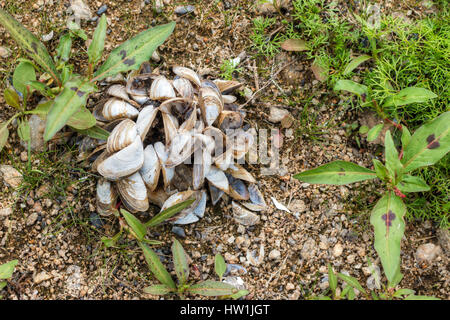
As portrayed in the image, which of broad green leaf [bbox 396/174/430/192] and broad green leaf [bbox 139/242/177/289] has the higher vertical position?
broad green leaf [bbox 396/174/430/192]

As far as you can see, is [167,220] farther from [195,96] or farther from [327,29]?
[327,29]

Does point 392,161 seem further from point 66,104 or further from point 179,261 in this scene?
point 66,104

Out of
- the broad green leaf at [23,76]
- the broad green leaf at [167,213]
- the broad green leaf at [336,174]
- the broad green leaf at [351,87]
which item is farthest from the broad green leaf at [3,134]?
the broad green leaf at [351,87]

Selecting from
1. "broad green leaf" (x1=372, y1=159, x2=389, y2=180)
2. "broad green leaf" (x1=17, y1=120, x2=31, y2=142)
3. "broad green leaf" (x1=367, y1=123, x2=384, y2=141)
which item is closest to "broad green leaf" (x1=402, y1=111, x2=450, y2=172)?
"broad green leaf" (x1=372, y1=159, x2=389, y2=180)

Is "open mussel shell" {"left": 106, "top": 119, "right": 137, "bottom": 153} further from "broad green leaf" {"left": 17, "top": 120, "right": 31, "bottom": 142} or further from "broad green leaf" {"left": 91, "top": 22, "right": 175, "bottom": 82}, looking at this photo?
"broad green leaf" {"left": 17, "top": 120, "right": 31, "bottom": 142}

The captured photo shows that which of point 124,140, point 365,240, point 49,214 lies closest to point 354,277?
point 365,240

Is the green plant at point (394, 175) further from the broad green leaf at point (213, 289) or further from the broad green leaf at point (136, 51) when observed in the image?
the broad green leaf at point (136, 51)

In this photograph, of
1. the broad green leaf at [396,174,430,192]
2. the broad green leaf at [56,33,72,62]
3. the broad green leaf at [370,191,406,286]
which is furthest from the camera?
the broad green leaf at [56,33,72,62]
